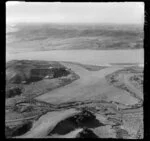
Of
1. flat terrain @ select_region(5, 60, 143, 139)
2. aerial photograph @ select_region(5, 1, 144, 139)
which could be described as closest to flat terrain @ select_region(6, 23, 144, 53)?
aerial photograph @ select_region(5, 1, 144, 139)

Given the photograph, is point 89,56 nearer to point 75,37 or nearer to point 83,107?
point 75,37

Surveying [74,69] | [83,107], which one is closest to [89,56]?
[74,69]

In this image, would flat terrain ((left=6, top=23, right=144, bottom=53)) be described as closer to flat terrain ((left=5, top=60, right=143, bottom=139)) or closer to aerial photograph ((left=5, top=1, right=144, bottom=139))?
aerial photograph ((left=5, top=1, right=144, bottom=139))

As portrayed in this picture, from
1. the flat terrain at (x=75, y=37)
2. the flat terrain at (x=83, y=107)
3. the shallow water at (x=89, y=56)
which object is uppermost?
the flat terrain at (x=75, y=37)

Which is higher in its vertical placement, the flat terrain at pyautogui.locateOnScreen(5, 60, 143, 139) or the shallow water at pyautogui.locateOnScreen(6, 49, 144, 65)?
the shallow water at pyautogui.locateOnScreen(6, 49, 144, 65)

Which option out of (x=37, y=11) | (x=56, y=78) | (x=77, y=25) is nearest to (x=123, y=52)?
(x=77, y=25)

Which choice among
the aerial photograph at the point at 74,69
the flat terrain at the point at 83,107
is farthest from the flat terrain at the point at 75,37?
the flat terrain at the point at 83,107

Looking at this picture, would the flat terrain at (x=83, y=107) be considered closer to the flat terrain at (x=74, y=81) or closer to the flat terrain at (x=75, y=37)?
the flat terrain at (x=74, y=81)
